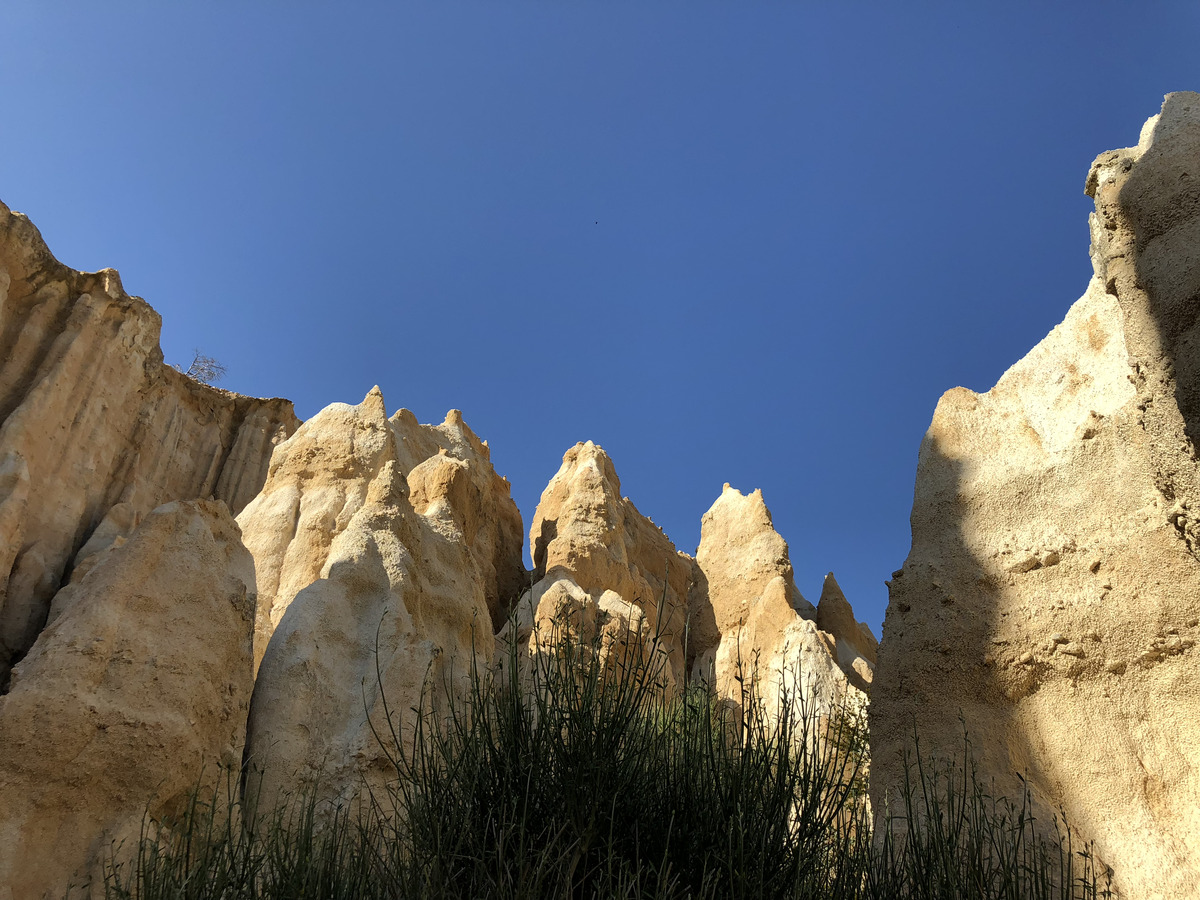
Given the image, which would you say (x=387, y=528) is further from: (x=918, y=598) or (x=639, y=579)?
(x=639, y=579)

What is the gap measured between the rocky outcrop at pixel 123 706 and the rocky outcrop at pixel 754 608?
363 inches

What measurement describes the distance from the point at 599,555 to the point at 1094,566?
12057 mm

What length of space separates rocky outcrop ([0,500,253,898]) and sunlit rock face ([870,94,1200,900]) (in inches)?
254

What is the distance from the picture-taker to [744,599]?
786 inches

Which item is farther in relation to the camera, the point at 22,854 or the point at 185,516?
the point at 185,516

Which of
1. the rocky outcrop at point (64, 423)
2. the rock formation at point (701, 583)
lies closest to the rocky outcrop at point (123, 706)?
the rock formation at point (701, 583)

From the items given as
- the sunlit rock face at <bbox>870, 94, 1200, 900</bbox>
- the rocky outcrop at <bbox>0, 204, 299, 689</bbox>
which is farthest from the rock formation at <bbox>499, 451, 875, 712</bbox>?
the rocky outcrop at <bbox>0, 204, 299, 689</bbox>

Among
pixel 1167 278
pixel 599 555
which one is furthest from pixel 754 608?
pixel 1167 278

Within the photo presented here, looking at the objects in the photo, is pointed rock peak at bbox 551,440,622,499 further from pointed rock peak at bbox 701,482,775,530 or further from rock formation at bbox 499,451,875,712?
pointed rock peak at bbox 701,482,775,530

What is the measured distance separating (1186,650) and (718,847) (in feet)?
13.7

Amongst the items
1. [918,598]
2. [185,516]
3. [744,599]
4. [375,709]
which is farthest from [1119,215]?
[744,599]

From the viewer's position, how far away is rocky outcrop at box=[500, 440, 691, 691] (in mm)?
16234

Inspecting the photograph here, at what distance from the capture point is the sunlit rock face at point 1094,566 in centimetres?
527

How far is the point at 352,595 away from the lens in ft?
37.2
